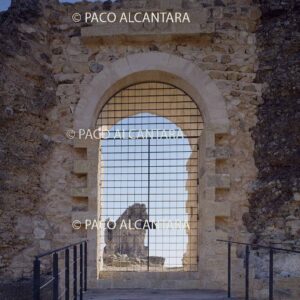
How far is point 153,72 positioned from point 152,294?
333 centimetres

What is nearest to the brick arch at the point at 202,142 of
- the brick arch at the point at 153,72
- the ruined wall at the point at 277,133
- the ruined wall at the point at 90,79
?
the brick arch at the point at 153,72

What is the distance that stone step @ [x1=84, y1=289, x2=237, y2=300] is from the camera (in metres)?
6.53

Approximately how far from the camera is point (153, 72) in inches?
304

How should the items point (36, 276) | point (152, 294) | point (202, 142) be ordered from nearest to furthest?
point (36, 276) < point (152, 294) < point (202, 142)

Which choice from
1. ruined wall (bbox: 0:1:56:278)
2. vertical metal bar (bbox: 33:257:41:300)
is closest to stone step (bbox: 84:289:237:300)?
ruined wall (bbox: 0:1:56:278)

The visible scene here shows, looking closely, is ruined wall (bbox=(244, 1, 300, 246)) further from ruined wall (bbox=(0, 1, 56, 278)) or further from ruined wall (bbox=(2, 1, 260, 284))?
ruined wall (bbox=(0, 1, 56, 278))

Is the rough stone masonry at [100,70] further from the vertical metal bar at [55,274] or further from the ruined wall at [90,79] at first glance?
the vertical metal bar at [55,274]

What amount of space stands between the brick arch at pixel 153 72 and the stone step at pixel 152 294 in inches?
96.3

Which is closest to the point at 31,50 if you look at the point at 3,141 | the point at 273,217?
the point at 3,141

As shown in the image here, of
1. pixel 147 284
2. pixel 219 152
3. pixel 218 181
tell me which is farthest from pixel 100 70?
pixel 147 284

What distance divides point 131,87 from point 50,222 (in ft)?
8.33

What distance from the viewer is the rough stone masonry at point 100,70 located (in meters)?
7.24

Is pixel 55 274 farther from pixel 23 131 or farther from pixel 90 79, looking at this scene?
pixel 90 79

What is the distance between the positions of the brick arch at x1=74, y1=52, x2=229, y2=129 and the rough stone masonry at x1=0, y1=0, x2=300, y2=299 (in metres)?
0.13
